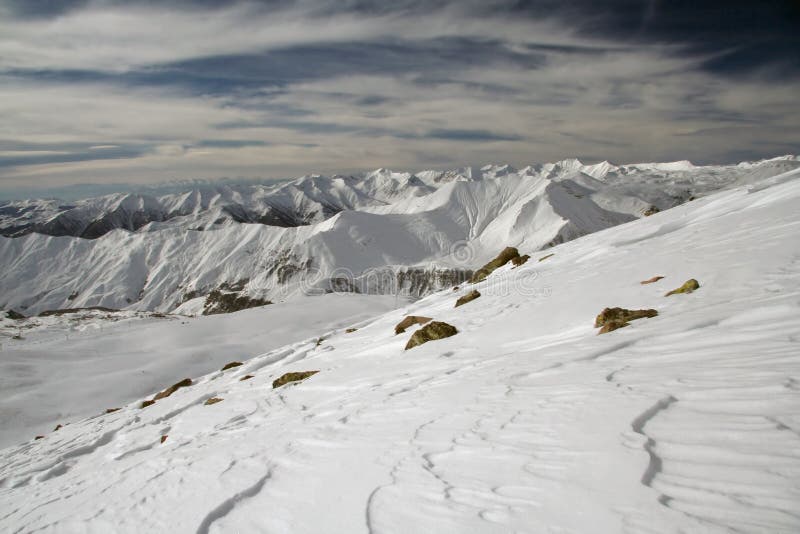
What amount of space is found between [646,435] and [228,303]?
170570 millimetres

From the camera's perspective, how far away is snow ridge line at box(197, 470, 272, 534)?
3793 millimetres

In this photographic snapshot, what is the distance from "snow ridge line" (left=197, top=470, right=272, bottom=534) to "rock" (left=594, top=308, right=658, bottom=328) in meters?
7.20

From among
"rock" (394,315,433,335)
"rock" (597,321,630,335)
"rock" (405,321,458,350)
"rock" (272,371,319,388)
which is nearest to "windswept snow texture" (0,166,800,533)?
"rock" (597,321,630,335)

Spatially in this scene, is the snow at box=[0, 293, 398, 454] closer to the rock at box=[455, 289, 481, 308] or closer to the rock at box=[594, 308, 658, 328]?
the rock at box=[455, 289, 481, 308]

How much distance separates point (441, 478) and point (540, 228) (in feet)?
609

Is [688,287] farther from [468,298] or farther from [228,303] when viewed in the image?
[228,303]

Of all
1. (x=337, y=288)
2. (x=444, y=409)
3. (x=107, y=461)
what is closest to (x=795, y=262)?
(x=444, y=409)

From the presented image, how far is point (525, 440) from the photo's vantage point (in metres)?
3.96

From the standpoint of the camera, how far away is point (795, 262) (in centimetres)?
796

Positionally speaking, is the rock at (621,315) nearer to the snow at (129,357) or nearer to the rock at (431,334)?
the rock at (431,334)

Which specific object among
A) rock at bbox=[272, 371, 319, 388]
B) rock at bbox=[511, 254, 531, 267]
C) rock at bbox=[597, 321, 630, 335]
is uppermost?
rock at bbox=[597, 321, 630, 335]

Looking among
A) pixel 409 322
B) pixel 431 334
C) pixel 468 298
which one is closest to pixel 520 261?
pixel 468 298

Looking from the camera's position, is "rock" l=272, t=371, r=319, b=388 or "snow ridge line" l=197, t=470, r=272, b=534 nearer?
"snow ridge line" l=197, t=470, r=272, b=534

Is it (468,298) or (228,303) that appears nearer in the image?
(468,298)
